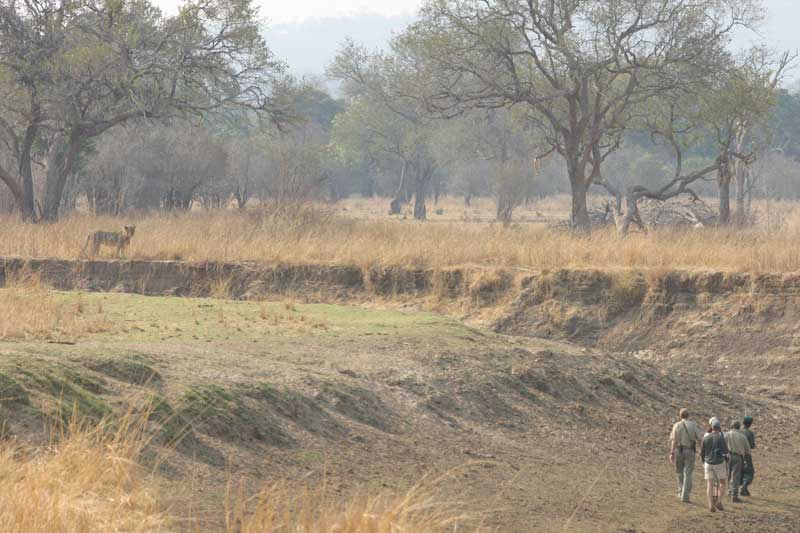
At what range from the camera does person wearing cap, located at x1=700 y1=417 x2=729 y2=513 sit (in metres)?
10.4

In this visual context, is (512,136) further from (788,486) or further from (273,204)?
(788,486)

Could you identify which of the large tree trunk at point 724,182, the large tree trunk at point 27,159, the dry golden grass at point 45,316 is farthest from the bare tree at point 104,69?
the dry golden grass at point 45,316

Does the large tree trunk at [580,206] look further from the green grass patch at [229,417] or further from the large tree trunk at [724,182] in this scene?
the green grass patch at [229,417]

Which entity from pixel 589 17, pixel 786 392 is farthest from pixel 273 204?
pixel 786 392

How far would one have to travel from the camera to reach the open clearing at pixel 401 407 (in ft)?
31.2

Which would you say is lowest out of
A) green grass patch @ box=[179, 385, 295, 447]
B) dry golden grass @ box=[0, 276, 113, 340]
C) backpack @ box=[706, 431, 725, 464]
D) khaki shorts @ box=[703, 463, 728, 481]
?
khaki shorts @ box=[703, 463, 728, 481]

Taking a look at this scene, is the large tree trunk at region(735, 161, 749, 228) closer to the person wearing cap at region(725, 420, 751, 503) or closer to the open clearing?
the open clearing

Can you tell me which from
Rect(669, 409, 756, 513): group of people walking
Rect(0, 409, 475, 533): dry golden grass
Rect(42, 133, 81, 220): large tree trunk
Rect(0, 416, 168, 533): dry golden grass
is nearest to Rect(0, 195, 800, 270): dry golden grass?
Rect(42, 133, 81, 220): large tree trunk

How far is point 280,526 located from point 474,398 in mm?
6701

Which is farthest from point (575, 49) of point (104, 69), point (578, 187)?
point (104, 69)

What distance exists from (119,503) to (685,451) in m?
5.33

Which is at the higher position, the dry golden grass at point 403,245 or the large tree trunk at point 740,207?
the large tree trunk at point 740,207

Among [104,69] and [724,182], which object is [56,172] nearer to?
[104,69]

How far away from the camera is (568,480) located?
428 inches
